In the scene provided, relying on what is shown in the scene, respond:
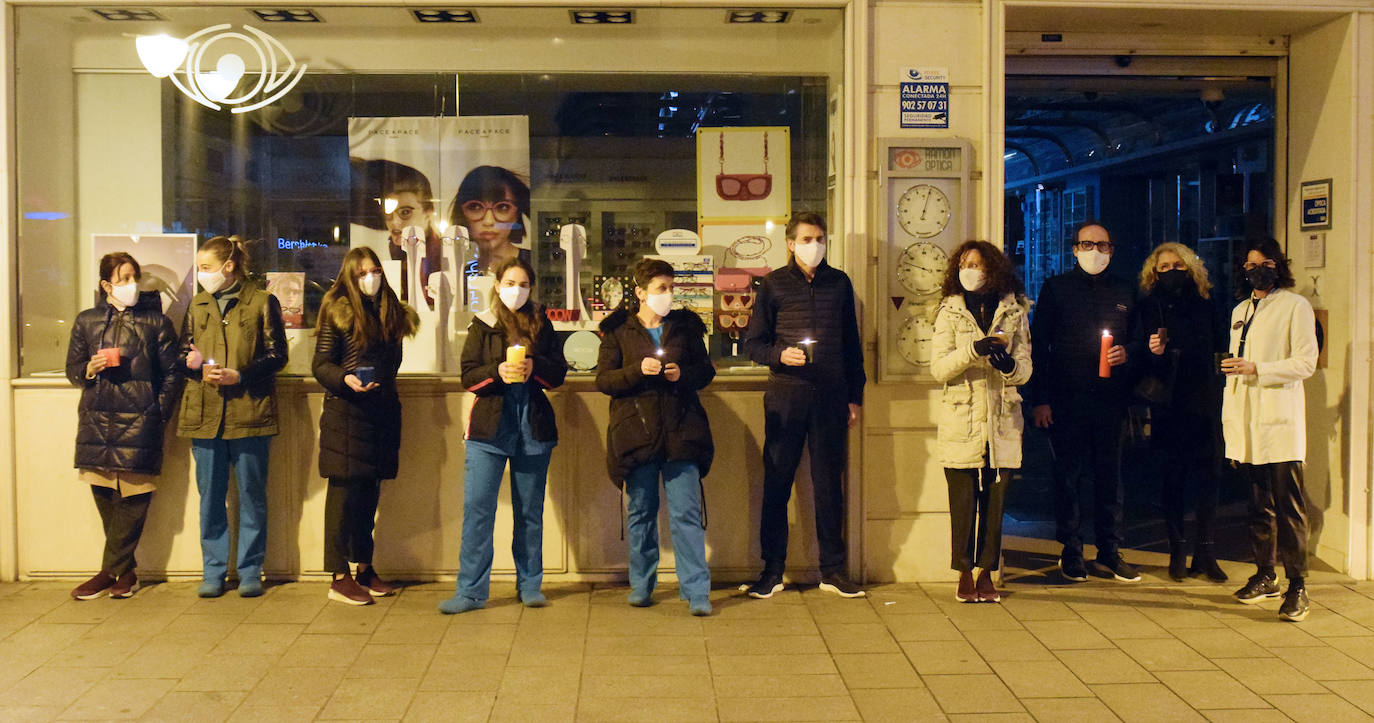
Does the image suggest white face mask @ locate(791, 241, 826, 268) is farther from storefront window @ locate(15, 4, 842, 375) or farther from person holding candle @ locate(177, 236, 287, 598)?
person holding candle @ locate(177, 236, 287, 598)

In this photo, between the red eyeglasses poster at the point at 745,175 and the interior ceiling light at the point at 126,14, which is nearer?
the interior ceiling light at the point at 126,14

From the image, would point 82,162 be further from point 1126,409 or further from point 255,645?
point 1126,409

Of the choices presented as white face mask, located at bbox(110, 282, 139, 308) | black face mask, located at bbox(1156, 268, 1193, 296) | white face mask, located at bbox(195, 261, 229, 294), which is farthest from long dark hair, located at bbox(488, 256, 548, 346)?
black face mask, located at bbox(1156, 268, 1193, 296)

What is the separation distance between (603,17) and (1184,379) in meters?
3.67

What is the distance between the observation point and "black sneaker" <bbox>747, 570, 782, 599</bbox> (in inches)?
250

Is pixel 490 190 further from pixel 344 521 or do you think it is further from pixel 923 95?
pixel 923 95

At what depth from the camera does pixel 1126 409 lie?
6781 mm

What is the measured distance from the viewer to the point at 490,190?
7051 millimetres

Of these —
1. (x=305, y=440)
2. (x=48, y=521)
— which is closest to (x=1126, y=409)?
(x=305, y=440)

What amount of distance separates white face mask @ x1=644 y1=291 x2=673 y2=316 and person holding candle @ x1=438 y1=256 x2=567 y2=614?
52cm

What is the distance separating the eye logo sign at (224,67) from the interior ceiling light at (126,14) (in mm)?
130

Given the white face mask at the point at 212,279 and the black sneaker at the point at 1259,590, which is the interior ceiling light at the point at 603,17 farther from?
the black sneaker at the point at 1259,590

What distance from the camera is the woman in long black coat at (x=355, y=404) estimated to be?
240 inches

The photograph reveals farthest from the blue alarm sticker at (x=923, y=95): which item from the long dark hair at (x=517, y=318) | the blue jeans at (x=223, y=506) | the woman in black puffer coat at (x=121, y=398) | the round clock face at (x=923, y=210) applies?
the woman in black puffer coat at (x=121, y=398)
